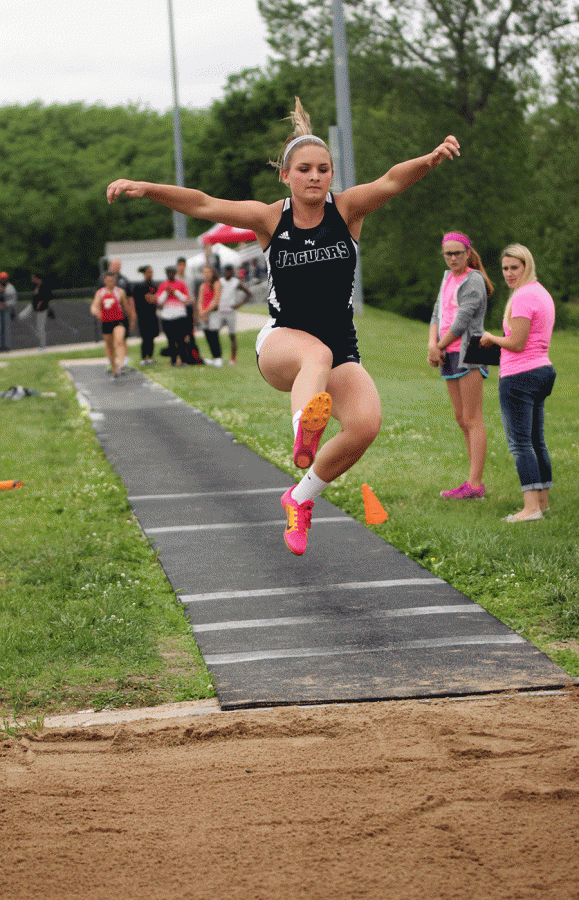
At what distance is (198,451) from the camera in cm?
1154

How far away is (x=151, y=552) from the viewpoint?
730 centimetres

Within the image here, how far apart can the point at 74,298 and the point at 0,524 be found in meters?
24.8

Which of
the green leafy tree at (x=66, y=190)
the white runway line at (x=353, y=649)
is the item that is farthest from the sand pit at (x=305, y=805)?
the green leafy tree at (x=66, y=190)

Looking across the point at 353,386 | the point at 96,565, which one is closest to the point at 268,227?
the point at 353,386

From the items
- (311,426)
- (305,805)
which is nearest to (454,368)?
(311,426)

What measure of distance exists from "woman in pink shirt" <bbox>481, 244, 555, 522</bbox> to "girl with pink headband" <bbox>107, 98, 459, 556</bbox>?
100 inches

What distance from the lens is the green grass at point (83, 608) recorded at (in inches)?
195

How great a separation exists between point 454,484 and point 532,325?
2055mm

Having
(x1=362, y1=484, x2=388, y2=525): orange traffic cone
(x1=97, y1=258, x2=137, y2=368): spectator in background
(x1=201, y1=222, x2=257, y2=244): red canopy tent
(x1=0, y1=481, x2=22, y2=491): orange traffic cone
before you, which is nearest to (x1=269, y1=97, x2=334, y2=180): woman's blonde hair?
(x1=362, y1=484, x2=388, y2=525): orange traffic cone

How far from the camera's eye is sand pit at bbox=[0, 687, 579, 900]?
3.15 m

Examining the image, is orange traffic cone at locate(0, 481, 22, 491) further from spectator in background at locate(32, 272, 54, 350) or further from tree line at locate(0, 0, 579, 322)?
tree line at locate(0, 0, 579, 322)

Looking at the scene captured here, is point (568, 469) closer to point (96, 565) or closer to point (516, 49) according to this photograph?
point (96, 565)

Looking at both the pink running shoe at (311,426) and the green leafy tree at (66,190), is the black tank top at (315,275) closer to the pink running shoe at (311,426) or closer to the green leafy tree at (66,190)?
the pink running shoe at (311,426)

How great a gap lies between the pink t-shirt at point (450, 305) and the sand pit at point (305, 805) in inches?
165
